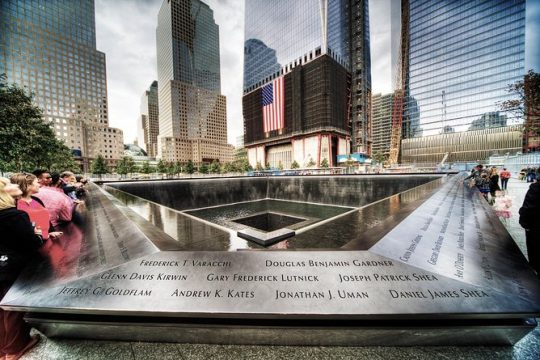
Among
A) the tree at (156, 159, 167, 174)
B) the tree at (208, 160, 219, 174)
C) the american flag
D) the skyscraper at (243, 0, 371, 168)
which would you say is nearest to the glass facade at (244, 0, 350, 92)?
the skyscraper at (243, 0, 371, 168)

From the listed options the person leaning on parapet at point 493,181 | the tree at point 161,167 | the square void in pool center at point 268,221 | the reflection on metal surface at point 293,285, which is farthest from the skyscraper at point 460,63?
the tree at point 161,167

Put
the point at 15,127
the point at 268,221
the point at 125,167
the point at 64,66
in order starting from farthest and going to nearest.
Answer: the point at 64,66
the point at 125,167
the point at 268,221
the point at 15,127

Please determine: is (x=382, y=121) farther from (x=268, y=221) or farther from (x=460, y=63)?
(x=268, y=221)

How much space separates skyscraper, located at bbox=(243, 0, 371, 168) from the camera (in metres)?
65.1

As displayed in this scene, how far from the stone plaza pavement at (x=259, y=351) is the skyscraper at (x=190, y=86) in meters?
124

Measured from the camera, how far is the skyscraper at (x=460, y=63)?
63.3 m

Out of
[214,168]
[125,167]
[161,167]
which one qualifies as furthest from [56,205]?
[214,168]

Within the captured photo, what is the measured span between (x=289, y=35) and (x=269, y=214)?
269ft

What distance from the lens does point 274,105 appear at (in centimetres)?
7512

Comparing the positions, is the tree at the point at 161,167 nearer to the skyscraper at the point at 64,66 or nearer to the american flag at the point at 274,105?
the skyscraper at the point at 64,66

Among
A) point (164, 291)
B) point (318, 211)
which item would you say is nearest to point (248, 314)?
point (164, 291)

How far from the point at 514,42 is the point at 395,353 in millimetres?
101321

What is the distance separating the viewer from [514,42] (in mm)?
61906

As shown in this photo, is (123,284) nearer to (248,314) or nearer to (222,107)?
(248,314)
